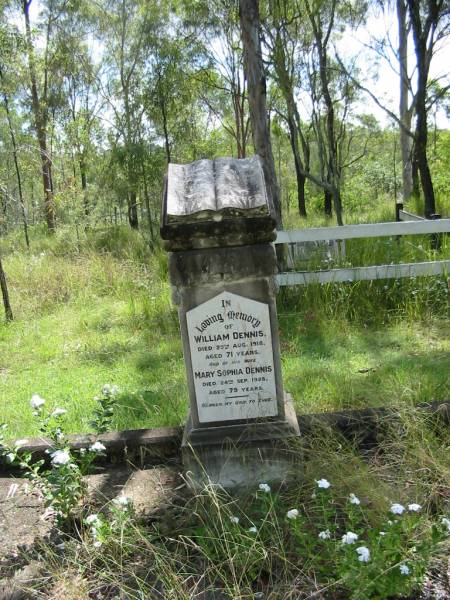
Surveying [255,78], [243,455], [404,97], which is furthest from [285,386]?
[404,97]

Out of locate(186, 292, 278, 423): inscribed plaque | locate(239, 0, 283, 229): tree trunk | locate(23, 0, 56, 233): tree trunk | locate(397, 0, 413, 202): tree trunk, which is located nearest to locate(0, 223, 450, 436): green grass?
locate(186, 292, 278, 423): inscribed plaque

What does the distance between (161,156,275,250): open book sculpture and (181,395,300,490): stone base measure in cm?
107

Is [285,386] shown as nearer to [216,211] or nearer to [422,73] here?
[216,211]

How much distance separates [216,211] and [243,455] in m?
1.34

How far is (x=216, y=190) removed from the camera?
2768mm

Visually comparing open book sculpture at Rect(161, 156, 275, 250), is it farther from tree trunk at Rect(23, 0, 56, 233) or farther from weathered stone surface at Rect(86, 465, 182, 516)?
tree trunk at Rect(23, 0, 56, 233)

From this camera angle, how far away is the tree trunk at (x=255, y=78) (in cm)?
696

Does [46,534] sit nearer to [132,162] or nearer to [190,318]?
[190,318]

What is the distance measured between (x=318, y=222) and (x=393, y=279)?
510 inches

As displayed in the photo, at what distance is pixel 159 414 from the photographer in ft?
13.0

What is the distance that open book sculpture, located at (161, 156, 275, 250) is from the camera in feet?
8.59

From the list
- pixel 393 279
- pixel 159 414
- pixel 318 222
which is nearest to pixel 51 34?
pixel 318 222

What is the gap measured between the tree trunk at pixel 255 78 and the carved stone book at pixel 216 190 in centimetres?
393

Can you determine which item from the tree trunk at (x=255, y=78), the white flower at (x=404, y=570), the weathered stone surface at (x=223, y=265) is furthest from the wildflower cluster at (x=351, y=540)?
the tree trunk at (x=255, y=78)
